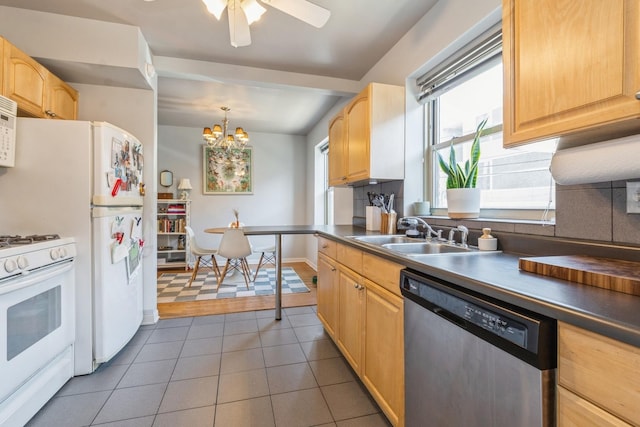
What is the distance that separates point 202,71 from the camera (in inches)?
110

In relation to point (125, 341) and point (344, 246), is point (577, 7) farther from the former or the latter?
point (125, 341)

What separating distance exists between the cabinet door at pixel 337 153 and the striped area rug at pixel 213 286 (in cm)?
157

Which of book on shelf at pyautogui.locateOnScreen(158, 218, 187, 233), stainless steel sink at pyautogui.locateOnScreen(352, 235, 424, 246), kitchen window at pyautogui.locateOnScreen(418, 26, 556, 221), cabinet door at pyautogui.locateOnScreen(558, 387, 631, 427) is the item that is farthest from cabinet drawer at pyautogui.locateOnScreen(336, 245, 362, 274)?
book on shelf at pyautogui.locateOnScreen(158, 218, 187, 233)

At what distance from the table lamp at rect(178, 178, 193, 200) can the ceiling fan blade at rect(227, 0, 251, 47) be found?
144 inches

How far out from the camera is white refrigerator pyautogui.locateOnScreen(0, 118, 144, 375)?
179 cm

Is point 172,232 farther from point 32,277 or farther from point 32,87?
point 32,277

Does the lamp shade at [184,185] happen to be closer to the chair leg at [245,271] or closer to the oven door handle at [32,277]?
the chair leg at [245,271]

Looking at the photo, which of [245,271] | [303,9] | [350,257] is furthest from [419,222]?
[245,271]

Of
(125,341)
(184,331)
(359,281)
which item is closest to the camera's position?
(359,281)

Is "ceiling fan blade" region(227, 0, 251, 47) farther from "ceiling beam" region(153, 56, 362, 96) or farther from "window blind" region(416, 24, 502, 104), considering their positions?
"window blind" region(416, 24, 502, 104)

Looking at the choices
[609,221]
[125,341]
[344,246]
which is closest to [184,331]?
[125,341]

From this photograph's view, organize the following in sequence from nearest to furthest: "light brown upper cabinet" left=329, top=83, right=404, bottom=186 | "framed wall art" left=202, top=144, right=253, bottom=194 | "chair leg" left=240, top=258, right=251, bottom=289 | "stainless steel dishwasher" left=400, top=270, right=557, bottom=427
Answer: "stainless steel dishwasher" left=400, top=270, right=557, bottom=427, "light brown upper cabinet" left=329, top=83, right=404, bottom=186, "chair leg" left=240, top=258, right=251, bottom=289, "framed wall art" left=202, top=144, right=253, bottom=194

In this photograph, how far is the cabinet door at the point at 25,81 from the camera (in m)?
1.82

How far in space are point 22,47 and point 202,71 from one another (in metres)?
1.21
